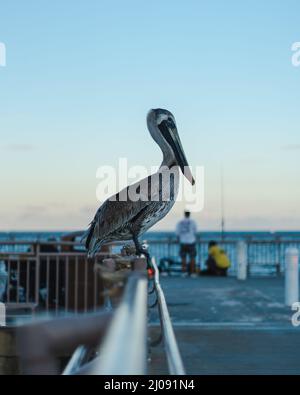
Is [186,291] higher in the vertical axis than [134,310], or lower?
lower

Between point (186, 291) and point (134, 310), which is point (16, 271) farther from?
point (134, 310)

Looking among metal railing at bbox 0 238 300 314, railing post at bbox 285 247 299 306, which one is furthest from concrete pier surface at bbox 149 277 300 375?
metal railing at bbox 0 238 300 314

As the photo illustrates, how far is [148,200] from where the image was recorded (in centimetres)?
523

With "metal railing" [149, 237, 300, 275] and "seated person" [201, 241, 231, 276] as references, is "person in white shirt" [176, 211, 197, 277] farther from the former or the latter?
"metal railing" [149, 237, 300, 275]

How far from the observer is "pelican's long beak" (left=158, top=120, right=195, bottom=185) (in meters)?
5.70

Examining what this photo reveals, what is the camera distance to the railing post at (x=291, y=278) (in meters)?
12.7

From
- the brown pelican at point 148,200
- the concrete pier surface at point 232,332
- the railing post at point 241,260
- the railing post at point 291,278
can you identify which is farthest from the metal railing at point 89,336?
the railing post at point 241,260

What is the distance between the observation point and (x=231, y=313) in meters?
11.7

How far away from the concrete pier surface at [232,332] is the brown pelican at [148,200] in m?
1.55

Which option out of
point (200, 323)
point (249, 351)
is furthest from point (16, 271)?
point (249, 351)

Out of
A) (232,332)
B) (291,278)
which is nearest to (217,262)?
(291,278)

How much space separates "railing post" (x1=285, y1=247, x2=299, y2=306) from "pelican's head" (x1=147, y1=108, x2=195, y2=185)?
7532 mm

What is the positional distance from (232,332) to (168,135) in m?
4.38
